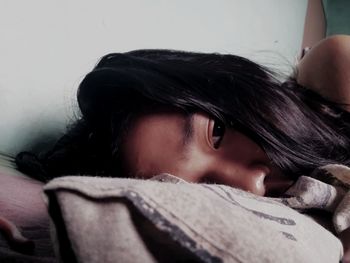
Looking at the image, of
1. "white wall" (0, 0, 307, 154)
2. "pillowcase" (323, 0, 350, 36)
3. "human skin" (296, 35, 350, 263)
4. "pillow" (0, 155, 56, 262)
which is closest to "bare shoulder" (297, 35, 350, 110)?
"human skin" (296, 35, 350, 263)

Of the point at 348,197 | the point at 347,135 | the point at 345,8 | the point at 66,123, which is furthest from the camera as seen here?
the point at 345,8

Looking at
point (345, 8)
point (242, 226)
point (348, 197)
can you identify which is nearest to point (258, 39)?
point (348, 197)

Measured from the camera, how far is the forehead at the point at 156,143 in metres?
0.56

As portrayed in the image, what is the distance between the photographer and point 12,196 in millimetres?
516

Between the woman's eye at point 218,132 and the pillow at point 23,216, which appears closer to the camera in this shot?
the pillow at point 23,216

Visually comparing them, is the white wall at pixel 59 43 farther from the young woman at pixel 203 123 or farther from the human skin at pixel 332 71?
the human skin at pixel 332 71

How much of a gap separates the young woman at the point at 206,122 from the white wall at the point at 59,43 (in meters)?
0.06

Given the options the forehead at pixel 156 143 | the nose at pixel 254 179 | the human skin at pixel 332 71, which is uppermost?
the human skin at pixel 332 71

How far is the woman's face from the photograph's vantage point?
0.55 meters

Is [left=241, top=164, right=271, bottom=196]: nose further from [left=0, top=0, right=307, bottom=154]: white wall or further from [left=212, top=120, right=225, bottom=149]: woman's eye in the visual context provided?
[left=0, top=0, right=307, bottom=154]: white wall

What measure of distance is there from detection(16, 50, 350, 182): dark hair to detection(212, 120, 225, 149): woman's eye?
1 centimetres

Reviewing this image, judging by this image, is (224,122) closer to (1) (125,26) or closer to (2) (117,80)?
(2) (117,80)

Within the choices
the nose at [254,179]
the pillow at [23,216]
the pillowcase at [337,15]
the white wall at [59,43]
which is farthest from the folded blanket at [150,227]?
the pillowcase at [337,15]

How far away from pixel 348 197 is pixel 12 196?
43cm
